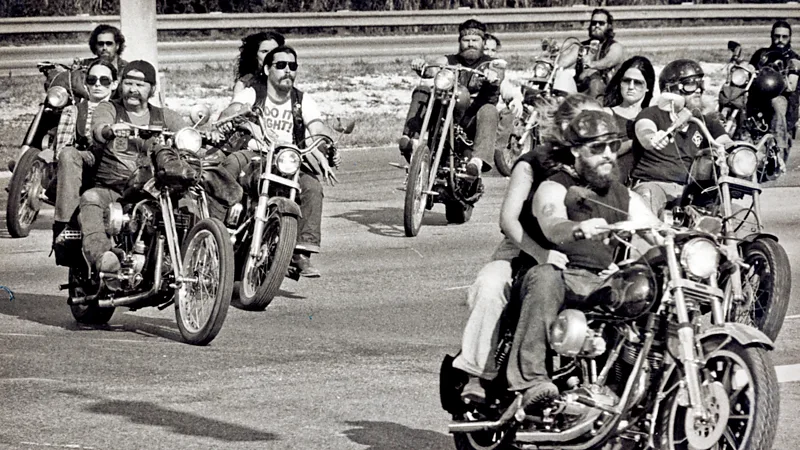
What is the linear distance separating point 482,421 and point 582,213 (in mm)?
943

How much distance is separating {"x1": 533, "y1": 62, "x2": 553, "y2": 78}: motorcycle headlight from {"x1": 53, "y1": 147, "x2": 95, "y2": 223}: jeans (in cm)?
974

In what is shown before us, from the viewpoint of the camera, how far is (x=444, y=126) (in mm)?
14922

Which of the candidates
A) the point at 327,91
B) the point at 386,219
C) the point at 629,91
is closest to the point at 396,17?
the point at 327,91

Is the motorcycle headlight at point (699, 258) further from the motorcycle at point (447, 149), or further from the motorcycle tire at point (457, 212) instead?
the motorcycle tire at point (457, 212)

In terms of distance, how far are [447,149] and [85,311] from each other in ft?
17.4

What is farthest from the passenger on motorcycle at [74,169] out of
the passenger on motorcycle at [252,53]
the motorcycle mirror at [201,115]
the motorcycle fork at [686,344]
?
the motorcycle fork at [686,344]

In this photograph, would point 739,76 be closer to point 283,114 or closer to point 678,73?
point 678,73

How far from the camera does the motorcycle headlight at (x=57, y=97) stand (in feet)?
48.6

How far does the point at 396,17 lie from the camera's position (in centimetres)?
3303

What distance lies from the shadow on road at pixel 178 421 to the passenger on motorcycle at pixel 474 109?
6992mm

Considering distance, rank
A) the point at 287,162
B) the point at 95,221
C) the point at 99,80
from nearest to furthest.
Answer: the point at 95,221 → the point at 287,162 → the point at 99,80

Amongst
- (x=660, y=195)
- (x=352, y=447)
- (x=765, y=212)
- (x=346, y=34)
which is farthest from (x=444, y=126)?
A: (x=346, y=34)

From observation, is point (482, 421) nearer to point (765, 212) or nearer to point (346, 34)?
point (765, 212)

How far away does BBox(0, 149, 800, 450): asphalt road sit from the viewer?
25.2ft
